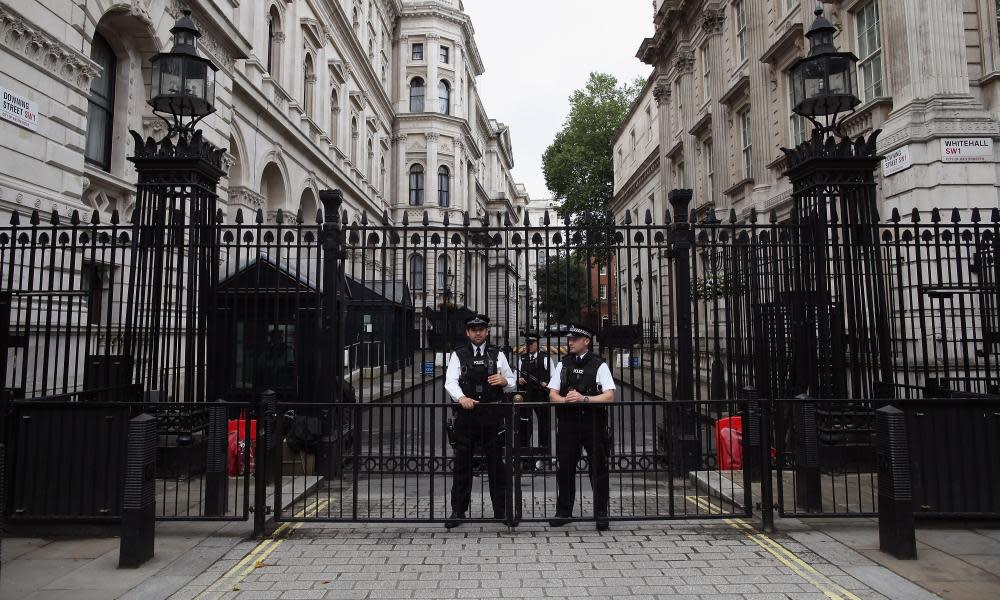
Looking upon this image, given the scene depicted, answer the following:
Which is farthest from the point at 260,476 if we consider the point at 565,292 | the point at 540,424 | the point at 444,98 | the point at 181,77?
the point at 444,98

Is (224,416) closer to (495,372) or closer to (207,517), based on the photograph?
(207,517)

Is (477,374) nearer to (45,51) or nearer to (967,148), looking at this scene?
(45,51)

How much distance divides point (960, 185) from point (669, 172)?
18745 millimetres

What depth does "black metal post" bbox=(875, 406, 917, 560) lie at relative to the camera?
4.77m

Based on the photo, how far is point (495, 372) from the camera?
6.14 meters

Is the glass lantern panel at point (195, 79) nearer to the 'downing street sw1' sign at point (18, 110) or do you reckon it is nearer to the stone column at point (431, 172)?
the 'downing street sw1' sign at point (18, 110)

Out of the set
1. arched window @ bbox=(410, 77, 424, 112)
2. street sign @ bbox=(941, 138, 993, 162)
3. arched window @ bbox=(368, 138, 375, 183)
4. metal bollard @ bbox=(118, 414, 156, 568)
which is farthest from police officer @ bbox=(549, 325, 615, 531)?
arched window @ bbox=(410, 77, 424, 112)

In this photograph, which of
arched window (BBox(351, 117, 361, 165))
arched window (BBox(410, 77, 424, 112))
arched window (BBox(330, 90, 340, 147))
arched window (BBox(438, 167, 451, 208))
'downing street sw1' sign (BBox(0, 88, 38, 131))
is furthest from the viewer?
arched window (BBox(438, 167, 451, 208))

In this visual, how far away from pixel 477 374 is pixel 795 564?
320 centimetres

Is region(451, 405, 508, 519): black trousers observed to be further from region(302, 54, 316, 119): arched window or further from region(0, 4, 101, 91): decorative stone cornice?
region(302, 54, 316, 119): arched window

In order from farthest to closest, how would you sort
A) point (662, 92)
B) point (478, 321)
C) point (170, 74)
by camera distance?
1. point (662, 92)
2. point (170, 74)
3. point (478, 321)

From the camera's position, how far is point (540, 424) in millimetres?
6562

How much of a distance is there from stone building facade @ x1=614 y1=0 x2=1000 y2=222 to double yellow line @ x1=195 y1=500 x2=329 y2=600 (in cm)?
1209

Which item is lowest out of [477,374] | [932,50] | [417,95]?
[477,374]
